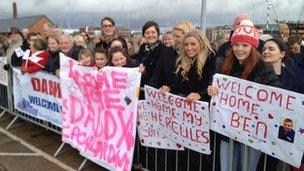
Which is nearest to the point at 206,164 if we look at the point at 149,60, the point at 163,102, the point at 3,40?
the point at 163,102

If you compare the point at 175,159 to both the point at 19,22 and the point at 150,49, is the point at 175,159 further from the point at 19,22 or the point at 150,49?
the point at 19,22

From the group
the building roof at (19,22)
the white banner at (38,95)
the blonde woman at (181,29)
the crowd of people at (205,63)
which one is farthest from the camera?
the building roof at (19,22)

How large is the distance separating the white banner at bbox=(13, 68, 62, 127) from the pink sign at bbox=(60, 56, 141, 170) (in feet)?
1.25

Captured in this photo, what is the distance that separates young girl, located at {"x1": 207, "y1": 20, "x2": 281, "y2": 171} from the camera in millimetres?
3783

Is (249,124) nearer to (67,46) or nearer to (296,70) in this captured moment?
(296,70)

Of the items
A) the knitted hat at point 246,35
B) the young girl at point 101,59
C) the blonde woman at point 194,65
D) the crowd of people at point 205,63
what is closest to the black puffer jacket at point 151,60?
the crowd of people at point 205,63

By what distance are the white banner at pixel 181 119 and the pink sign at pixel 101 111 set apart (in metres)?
0.29

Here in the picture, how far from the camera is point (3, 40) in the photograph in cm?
1259

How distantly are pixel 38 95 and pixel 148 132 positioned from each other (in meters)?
2.83

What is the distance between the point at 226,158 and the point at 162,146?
2.95 ft

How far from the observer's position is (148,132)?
493 centimetres

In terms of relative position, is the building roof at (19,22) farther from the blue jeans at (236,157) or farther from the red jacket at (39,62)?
the blue jeans at (236,157)

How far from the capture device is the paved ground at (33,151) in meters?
5.86

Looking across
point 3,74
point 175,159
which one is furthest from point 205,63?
point 3,74
